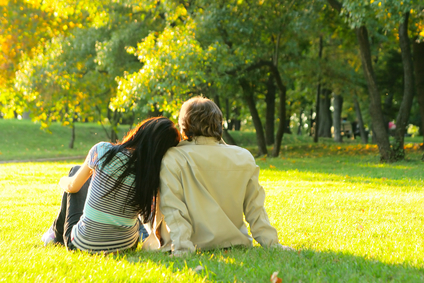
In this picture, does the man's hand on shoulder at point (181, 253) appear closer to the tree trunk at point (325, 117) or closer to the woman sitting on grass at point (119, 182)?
the woman sitting on grass at point (119, 182)

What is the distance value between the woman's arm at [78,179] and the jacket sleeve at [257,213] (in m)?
1.43

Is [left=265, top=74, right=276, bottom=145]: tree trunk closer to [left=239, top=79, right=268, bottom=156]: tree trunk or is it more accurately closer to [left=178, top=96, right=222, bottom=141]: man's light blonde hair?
[left=239, top=79, right=268, bottom=156]: tree trunk

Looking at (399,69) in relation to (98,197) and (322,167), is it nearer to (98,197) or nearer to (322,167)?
(322,167)

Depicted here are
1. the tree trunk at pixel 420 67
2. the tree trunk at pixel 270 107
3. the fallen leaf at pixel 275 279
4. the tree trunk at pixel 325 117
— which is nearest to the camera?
the fallen leaf at pixel 275 279

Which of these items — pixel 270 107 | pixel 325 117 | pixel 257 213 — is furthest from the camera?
pixel 325 117

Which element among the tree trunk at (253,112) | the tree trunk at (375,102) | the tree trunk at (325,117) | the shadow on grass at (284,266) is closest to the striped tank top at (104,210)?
the shadow on grass at (284,266)

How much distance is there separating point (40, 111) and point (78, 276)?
55.2 ft

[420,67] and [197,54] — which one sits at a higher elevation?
[420,67]

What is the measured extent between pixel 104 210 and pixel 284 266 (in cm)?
155

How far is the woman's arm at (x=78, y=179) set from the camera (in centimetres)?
360

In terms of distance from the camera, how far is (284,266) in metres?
3.35

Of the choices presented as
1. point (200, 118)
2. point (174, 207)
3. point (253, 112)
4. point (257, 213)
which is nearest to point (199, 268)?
point (174, 207)

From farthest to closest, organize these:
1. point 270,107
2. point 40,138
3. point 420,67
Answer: point 40,138 → point 270,107 → point 420,67

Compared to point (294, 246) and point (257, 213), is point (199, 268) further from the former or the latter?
point (294, 246)
